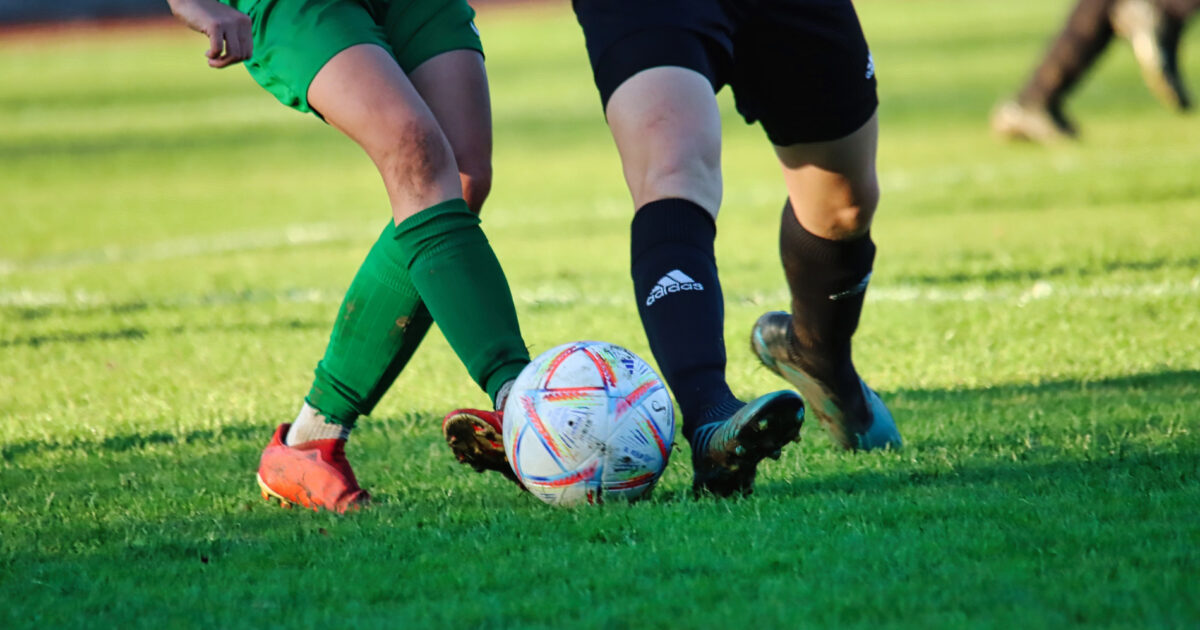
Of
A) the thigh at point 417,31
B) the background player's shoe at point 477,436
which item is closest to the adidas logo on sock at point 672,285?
the background player's shoe at point 477,436

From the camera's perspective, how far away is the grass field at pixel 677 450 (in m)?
2.43

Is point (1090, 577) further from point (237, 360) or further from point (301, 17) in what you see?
point (237, 360)

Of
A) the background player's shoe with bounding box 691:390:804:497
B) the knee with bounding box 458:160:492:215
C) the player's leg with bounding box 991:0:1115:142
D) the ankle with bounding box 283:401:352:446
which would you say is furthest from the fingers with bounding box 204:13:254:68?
the player's leg with bounding box 991:0:1115:142

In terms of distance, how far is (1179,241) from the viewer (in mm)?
6695

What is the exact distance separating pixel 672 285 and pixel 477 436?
494mm

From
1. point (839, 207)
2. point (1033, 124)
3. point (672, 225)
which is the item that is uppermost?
point (672, 225)

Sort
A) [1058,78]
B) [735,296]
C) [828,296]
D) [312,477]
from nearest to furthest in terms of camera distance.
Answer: [312,477], [828,296], [735,296], [1058,78]

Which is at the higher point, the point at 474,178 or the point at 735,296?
the point at 474,178

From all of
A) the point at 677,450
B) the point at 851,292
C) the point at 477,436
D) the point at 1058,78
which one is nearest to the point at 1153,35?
the point at 1058,78

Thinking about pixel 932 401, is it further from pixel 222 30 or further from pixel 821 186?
pixel 222 30

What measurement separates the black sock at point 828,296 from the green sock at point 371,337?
97 centimetres

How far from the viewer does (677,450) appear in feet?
11.3

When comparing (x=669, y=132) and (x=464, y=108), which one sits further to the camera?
(x=464, y=108)

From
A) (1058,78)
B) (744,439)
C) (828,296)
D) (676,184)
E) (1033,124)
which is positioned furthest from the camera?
(1033,124)
